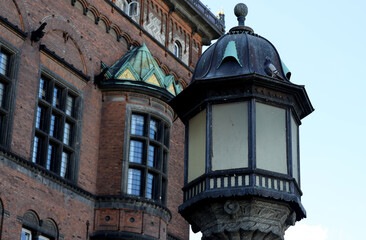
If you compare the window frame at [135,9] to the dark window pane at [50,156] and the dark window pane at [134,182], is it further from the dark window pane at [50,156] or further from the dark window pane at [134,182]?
the dark window pane at [50,156]

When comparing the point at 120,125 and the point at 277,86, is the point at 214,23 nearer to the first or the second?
the point at 120,125

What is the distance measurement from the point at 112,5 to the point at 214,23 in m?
7.06

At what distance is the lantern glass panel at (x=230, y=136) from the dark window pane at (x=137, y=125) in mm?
12021

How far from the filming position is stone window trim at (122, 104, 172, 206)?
68.1 ft

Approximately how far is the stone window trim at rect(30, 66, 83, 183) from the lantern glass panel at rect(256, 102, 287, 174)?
9862mm

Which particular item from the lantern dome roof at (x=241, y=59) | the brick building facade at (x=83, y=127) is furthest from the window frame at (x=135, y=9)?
the lantern dome roof at (x=241, y=59)

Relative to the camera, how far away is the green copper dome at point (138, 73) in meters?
21.7

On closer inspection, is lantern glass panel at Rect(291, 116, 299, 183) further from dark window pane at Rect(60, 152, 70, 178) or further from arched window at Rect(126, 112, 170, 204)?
arched window at Rect(126, 112, 170, 204)

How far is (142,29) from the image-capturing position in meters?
24.5

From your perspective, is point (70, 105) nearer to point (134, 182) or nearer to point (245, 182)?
point (134, 182)

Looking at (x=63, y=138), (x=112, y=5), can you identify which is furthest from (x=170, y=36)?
(x=63, y=138)

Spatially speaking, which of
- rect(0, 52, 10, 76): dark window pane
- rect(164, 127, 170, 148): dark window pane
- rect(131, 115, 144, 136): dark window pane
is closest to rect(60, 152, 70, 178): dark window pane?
rect(131, 115, 144, 136): dark window pane

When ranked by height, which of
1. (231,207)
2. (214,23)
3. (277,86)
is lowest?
(231,207)

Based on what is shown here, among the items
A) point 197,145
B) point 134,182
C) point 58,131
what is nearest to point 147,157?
point 134,182
